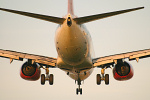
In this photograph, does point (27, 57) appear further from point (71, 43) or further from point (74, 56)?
point (71, 43)

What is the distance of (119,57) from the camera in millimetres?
24797

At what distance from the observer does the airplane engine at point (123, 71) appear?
25.0m

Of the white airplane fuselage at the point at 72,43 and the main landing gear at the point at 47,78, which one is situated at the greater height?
the white airplane fuselage at the point at 72,43

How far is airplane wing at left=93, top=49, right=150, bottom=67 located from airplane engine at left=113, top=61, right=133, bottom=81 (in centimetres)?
54

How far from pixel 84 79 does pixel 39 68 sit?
6.52 metres

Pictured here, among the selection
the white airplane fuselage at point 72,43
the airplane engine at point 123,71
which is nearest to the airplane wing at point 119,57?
the airplane engine at point 123,71

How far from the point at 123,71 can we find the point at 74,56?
5761 mm

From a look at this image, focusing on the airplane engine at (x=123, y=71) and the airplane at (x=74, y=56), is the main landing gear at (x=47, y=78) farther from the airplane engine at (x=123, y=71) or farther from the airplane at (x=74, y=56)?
the airplane engine at (x=123, y=71)

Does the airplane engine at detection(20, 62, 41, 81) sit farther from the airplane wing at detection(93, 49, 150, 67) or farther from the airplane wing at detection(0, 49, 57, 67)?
the airplane wing at detection(93, 49, 150, 67)

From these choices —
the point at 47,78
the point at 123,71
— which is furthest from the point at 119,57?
the point at 47,78

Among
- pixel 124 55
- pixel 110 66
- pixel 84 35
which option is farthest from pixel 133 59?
pixel 84 35

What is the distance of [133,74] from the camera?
2597 cm

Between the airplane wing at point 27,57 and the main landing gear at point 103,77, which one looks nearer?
the airplane wing at point 27,57

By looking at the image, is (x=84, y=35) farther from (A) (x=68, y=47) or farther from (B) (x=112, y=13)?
(B) (x=112, y=13)
